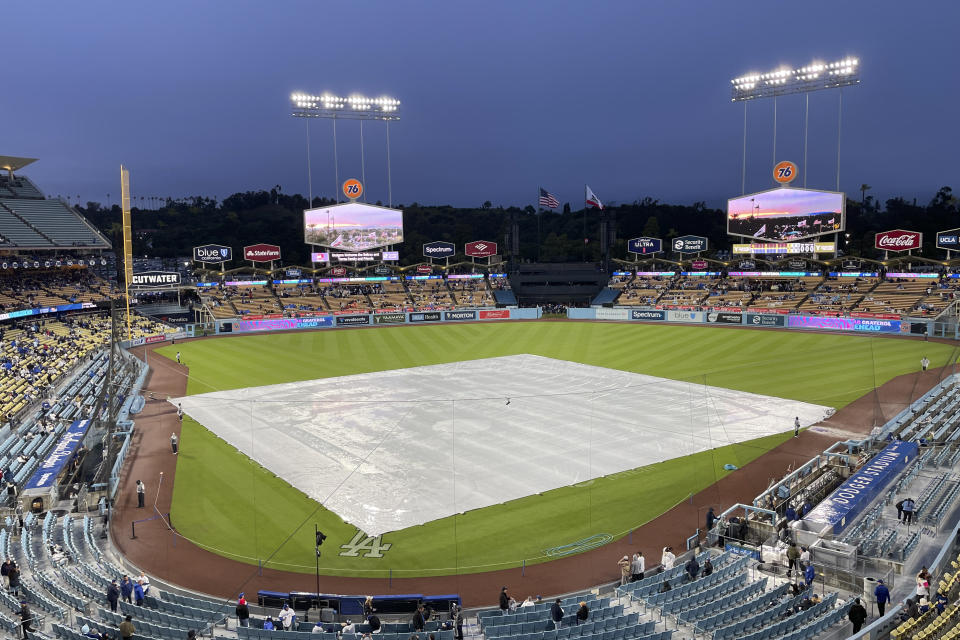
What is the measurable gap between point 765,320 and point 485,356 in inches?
1130

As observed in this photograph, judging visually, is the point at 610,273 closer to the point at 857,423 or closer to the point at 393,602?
the point at 857,423

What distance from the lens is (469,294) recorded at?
79688 millimetres

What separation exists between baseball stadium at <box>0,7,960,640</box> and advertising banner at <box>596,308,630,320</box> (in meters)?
3.30

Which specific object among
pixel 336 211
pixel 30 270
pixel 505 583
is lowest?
pixel 505 583

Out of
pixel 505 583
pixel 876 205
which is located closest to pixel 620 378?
pixel 505 583

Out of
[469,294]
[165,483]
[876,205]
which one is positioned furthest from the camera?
[876,205]

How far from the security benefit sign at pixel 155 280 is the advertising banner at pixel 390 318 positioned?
21.6 m

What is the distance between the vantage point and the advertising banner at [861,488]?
15336mm

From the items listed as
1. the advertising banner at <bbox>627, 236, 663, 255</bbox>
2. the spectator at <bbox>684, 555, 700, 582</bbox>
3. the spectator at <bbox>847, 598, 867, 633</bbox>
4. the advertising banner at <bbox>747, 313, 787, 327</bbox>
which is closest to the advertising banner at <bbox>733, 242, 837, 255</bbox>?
the advertising banner at <bbox>747, 313, 787, 327</bbox>

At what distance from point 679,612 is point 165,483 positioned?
58.3 feet

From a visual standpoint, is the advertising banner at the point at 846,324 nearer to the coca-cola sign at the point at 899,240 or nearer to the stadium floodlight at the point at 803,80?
the coca-cola sign at the point at 899,240

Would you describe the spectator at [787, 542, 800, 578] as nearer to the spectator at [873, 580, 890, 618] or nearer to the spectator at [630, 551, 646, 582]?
the spectator at [873, 580, 890, 618]

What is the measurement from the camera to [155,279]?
6475cm

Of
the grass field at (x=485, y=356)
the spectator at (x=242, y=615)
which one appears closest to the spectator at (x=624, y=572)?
the grass field at (x=485, y=356)
